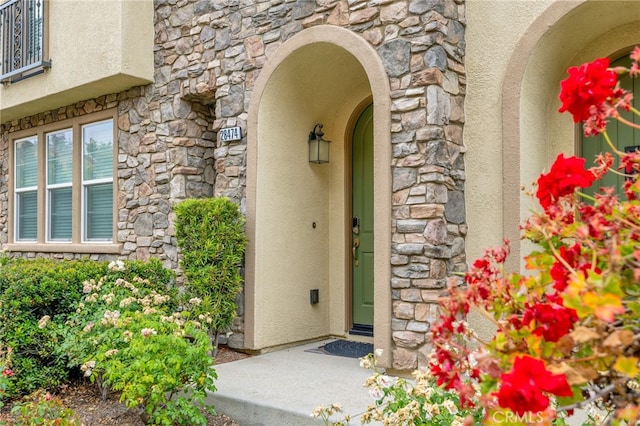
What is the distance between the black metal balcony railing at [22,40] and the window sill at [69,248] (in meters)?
2.34

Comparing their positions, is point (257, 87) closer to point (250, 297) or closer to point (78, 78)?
point (250, 297)

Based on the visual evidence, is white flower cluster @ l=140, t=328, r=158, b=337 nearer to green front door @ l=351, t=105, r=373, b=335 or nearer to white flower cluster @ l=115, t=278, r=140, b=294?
white flower cluster @ l=115, t=278, r=140, b=294

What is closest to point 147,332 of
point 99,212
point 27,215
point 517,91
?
point 517,91

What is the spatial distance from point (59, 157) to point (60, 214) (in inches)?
32.5

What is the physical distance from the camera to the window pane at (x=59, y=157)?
777 cm

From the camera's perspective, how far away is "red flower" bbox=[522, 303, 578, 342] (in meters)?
1.25

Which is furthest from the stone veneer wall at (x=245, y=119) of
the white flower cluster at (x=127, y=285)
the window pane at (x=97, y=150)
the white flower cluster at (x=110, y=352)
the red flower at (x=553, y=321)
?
the red flower at (x=553, y=321)

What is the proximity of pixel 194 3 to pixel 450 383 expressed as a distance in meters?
5.62

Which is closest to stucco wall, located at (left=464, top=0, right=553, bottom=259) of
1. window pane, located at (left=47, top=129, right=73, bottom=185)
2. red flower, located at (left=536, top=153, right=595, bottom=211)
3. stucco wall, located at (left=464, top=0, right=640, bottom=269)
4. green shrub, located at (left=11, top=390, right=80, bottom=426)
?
stucco wall, located at (left=464, top=0, right=640, bottom=269)

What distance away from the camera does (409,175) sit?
4391 millimetres

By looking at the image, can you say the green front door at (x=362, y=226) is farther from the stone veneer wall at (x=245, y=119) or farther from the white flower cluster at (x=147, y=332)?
the white flower cluster at (x=147, y=332)

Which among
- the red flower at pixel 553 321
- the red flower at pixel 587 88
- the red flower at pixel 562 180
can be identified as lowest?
the red flower at pixel 553 321

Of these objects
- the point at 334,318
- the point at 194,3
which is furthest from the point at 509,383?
the point at 194,3

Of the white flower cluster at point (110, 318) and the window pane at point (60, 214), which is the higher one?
the window pane at point (60, 214)
